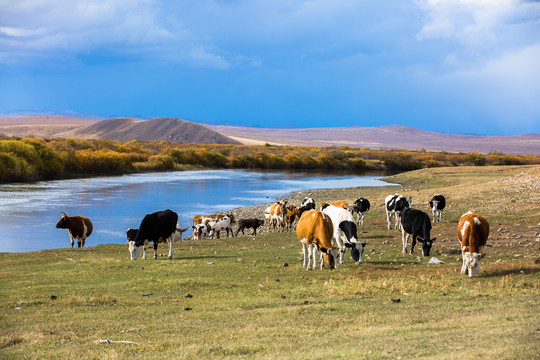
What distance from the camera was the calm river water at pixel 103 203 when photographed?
3045 cm

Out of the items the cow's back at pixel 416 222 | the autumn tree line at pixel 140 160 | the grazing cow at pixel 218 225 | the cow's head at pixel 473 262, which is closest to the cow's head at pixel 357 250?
the cow's back at pixel 416 222

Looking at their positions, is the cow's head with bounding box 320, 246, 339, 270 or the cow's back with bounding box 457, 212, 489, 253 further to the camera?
the cow's head with bounding box 320, 246, 339, 270

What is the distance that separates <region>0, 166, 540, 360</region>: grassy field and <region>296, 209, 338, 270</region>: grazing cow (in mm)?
558

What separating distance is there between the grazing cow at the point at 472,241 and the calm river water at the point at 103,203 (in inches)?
796

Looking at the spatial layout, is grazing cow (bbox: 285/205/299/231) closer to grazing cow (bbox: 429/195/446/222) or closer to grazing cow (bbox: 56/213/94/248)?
grazing cow (bbox: 429/195/446/222)

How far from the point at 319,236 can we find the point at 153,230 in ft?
21.9

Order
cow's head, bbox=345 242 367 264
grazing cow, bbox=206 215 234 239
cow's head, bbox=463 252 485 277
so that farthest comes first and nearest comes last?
1. grazing cow, bbox=206 215 234 239
2. cow's head, bbox=345 242 367 264
3. cow's head, bbox=463 252 485 277

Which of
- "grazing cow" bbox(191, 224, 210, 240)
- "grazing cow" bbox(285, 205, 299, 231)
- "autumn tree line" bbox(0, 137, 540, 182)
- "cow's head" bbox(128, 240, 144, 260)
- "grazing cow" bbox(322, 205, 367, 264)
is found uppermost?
"autumn tree line" bbox(0, 137, 540, 182)

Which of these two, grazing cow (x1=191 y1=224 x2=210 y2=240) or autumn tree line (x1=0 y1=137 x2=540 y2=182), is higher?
autumn tree line (x1=0 y1=137 x2=540 y2=182)

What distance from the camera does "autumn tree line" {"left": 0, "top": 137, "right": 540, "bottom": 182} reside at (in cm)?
7188

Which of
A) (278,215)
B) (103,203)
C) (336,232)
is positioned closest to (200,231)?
(278,215)

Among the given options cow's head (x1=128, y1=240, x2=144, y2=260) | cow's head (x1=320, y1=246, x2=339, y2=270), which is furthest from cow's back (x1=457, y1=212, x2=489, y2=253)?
cow's head (x1=128, y1=240, x2=144, y2=260)

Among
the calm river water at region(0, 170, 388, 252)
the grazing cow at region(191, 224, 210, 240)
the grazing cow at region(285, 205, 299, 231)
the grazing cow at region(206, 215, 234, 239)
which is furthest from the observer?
the calm river water at region(0, 170, 388, 252)

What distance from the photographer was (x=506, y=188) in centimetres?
3572
